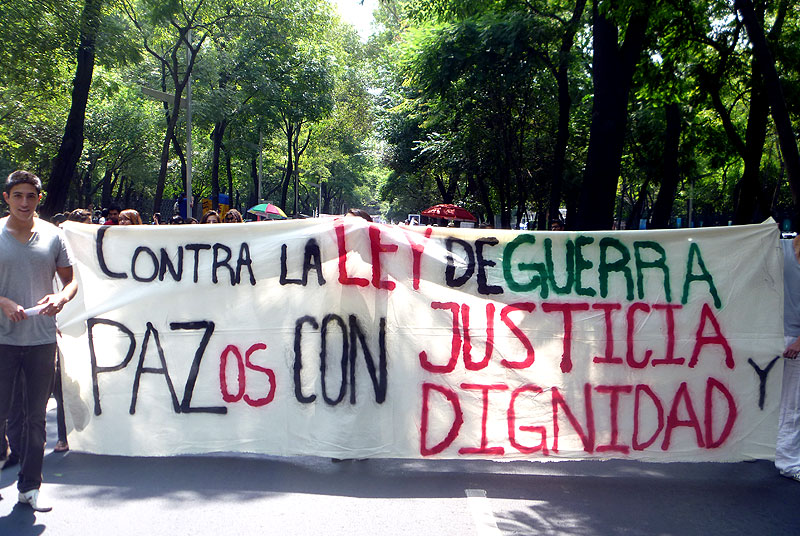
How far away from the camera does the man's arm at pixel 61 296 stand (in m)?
4.21

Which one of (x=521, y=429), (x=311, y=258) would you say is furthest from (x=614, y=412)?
(x=311, y=258)

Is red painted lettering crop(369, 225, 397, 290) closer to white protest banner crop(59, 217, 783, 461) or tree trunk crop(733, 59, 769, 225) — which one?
white protest banner crop(59, 217, 783, 461)

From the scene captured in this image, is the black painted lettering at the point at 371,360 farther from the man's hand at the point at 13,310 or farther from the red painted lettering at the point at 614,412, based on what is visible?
the man's hand at the point at 13,310

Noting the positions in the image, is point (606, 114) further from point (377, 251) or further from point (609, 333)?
point (377, 251)

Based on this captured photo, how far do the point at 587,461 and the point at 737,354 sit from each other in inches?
49.0

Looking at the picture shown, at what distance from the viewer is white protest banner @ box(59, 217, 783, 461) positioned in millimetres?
5180

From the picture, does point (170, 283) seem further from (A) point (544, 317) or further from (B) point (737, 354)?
(B) point (737, 354)

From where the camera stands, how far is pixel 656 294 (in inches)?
209

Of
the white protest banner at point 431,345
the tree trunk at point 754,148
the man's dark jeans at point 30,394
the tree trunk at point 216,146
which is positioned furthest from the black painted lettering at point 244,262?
the tree trunk at point 216,146

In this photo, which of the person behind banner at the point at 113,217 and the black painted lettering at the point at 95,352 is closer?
the black painted lettering at the point at 95,352

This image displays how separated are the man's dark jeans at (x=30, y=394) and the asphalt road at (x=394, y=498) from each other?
9.0 inches

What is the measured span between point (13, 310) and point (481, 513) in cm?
268

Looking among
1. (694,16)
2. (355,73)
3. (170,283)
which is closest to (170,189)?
(355,73)

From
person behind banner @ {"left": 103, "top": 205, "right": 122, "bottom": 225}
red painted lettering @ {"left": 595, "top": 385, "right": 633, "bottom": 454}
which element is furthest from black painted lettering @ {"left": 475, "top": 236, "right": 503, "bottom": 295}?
person behind banner @ {"left": 103, "top": 205, "right": 122, "bottom": 225}
